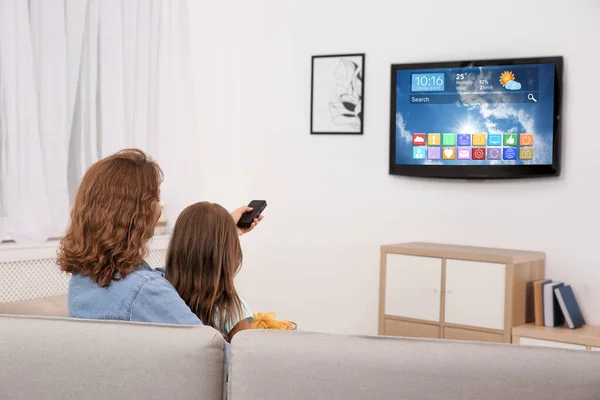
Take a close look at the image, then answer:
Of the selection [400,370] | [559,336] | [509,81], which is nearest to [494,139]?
[509,81]

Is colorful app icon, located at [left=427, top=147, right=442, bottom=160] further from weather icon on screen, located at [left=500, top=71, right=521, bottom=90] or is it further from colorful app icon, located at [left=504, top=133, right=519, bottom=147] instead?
weather icon on screen, located at [left=500, top=71, right=521, bottom=90]

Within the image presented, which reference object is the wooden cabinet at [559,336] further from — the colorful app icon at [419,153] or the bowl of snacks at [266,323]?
the bowl of snacks at [266,323]

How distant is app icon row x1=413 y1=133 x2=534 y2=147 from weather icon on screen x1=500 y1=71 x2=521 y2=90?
262 mm

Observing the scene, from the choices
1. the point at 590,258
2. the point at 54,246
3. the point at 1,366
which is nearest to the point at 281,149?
the point at 54,246

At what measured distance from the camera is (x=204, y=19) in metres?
5.53

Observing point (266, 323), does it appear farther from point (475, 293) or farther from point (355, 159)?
point (355, 159)

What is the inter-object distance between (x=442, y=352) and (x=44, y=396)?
2.63 feet

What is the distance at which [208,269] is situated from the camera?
2.14 metres

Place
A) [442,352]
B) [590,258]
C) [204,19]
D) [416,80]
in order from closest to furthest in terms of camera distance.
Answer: [442,352] < [590,258] < [416,80] < [204,19]

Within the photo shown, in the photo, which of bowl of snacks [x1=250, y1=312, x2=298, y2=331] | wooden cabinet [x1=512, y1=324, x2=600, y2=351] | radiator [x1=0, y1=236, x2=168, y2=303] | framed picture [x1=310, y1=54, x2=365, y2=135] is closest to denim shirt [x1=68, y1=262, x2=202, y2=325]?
bowl of snacks [x1=250, y1=312, x2=298, y2=331]

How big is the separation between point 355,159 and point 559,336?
67.8 inches

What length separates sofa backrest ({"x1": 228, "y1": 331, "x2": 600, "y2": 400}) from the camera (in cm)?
151

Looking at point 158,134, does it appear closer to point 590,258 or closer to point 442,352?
point 590,258

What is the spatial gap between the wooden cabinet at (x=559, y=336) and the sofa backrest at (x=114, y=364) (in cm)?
273
